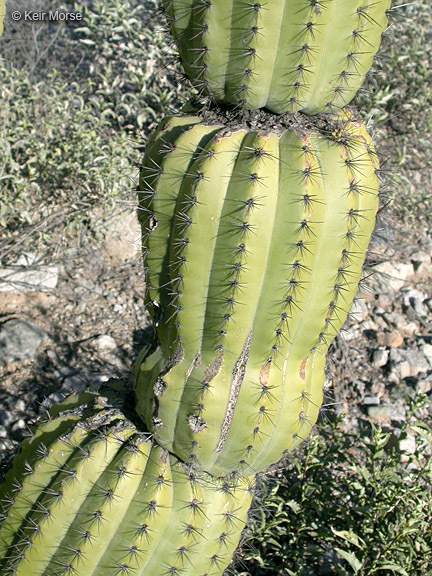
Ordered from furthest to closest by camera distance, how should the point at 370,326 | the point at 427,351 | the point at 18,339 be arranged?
the point at 370,326, the point at 427,351, the point at 18,339

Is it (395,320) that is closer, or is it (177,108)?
(395,320)

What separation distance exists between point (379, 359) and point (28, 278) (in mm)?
2371

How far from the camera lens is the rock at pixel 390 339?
4328 mm

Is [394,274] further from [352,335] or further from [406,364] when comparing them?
[406,364]

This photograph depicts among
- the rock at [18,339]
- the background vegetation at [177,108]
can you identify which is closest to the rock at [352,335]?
the background vegetation at [177,108]

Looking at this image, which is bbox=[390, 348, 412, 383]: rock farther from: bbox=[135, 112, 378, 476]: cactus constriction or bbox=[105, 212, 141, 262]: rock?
bbox=[135, 112, 378, 476]: cactus constriction

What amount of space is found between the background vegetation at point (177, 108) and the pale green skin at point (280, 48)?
0.92ft

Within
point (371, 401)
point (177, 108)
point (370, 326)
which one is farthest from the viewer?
point (177, 108)

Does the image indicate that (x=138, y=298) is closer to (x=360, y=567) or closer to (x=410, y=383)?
(x=410, y=383)

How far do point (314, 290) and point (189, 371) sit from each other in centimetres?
47

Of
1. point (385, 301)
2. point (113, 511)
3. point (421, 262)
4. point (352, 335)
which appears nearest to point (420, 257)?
point (421, 262)

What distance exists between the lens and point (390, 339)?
433cm

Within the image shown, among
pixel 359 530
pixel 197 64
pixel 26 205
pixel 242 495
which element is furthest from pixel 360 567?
pixel 26 205

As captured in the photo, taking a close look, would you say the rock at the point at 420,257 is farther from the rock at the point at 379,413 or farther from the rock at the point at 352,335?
the rock at the point at 379,413
